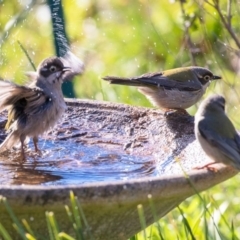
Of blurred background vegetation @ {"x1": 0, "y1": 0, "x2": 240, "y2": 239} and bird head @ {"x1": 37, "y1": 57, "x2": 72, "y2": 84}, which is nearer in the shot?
bird head @ {"x1": 37, "y1": 57, "x2": 72, "y2": 84}

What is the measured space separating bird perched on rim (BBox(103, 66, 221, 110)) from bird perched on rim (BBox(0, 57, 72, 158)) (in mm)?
1295

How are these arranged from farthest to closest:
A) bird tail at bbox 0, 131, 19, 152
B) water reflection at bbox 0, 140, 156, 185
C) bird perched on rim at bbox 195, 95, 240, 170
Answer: bird tail at bbox 0, 131, 19, 152, water reflection at bbox 0, 140, 156, 185, bird perched on rim at bbox 195, 95, 240, 170

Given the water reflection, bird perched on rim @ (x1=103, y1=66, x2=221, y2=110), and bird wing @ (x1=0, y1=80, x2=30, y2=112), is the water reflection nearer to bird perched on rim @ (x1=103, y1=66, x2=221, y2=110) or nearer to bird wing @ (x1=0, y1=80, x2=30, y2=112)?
bird wing @ (x1=0, y1=80, x2=30, y2=112)

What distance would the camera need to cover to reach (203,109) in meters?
4.09

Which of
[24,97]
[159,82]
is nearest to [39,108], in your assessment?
[24,97]

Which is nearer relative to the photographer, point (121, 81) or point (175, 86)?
point (121, 81)

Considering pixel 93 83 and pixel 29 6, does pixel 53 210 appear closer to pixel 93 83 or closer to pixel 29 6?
pixel 29 6

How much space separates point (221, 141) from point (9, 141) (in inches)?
53.2

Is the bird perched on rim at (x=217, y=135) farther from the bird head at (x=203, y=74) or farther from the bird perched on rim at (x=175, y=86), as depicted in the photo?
the bird head at (x=203, y=74)

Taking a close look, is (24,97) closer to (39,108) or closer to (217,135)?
(39,108)

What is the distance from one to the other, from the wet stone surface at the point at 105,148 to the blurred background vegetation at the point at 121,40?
1.98 m

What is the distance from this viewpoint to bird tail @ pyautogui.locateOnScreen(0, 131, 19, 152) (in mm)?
4430

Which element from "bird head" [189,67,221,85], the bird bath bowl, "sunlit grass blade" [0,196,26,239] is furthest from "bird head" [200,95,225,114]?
"bird head" [189,67,221,85]

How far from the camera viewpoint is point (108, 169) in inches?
157
